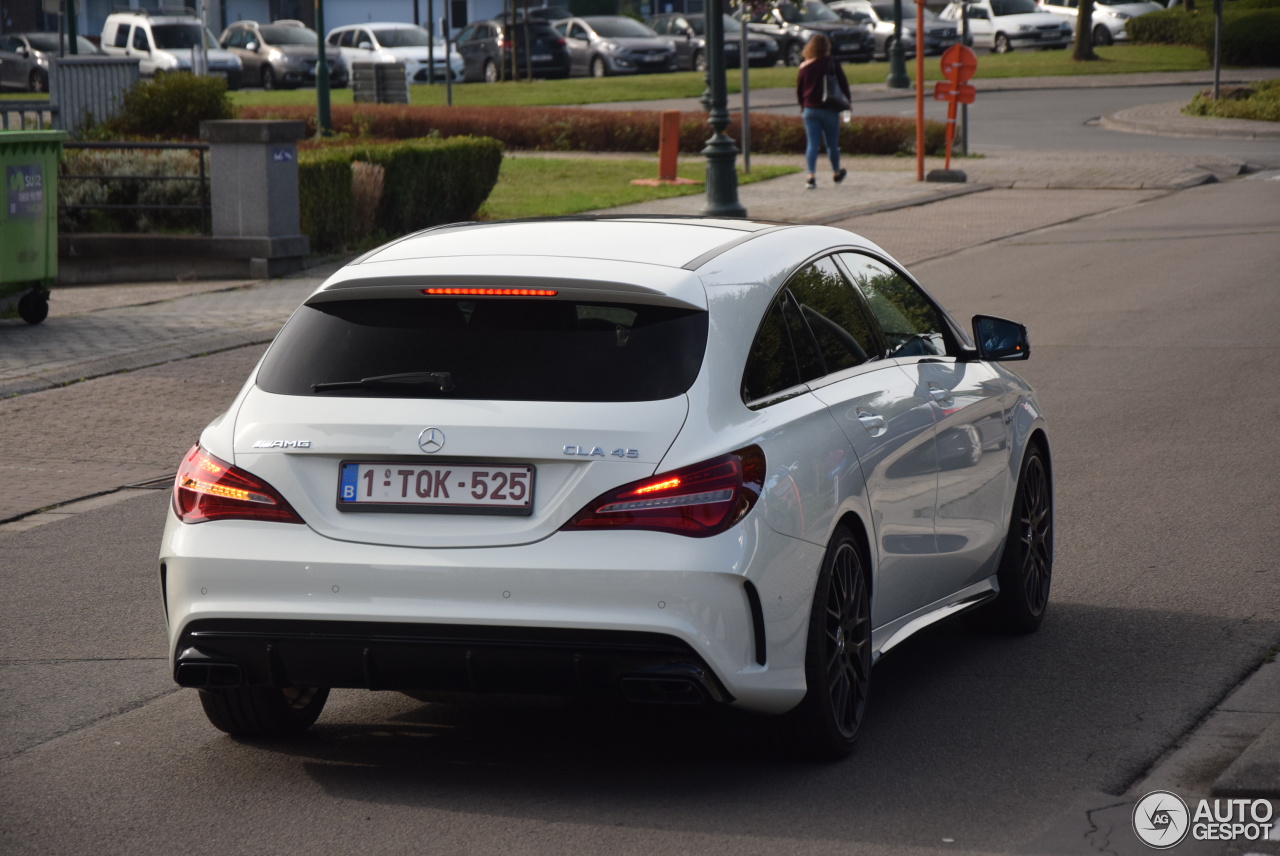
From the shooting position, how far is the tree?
49281 millimetres

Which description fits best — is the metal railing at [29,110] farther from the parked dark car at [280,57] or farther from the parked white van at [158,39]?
the parked dark car at [280,57]

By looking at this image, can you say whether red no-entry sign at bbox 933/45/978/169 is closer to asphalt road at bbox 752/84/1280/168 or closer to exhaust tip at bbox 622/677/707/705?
asphalt road at bbox 752/84/1280/168

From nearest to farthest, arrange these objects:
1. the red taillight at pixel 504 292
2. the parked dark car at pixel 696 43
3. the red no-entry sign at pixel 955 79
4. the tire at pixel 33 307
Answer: the red taillight at pixel 504 292
the tire at pixel 33 307
the red no-entry sign at pixel 955 79
the parked dark car at pixel 696 43

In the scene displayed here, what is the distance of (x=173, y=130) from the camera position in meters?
21.3

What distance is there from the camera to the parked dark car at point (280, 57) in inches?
2096

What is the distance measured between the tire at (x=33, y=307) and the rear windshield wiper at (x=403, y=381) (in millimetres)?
10928

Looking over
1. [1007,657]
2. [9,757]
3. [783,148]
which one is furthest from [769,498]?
[783,148]

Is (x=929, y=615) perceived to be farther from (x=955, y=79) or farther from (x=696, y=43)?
(x=696, y=43)

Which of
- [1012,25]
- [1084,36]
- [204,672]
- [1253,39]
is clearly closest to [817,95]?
[204,672]

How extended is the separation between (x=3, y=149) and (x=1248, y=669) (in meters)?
11.6

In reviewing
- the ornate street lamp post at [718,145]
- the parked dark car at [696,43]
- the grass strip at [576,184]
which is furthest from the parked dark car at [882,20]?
the ornate street lamp post at [718,145]

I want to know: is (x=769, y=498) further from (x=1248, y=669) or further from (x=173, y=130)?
(x=173, y=130)

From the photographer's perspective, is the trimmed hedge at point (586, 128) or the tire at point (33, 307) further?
the trimmed hedge at point (586, 128)

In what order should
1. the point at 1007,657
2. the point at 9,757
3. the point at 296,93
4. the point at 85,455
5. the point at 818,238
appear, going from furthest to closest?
the point at 296,93, the point at 85,455, the point at 1007,657, the point at 818,238, the point at 9,757
